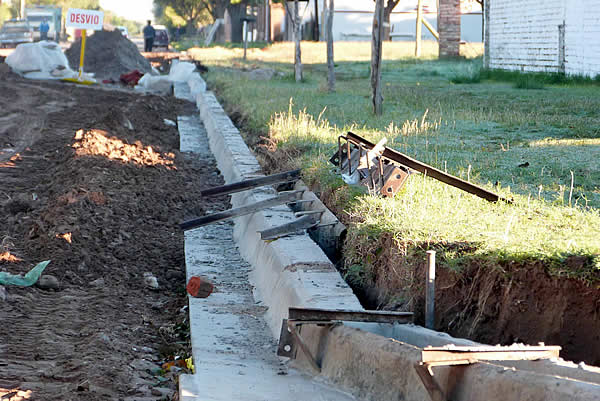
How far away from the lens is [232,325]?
565cm

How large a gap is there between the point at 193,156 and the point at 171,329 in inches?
282

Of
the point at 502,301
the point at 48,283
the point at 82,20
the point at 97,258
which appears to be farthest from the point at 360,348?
the point at 82,20

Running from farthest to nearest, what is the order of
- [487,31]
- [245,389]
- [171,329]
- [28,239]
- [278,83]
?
[487,31] → [278,83] → [28,239] → [171,329] → [245,389]

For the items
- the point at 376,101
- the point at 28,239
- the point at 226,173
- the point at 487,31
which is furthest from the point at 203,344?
the point at 487,31

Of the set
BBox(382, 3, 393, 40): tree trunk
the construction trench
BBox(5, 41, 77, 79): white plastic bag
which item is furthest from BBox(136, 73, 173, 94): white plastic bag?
BBox(382, 3, 393, 40): tree trunk

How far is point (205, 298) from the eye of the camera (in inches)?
240

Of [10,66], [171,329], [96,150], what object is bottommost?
[171,329]

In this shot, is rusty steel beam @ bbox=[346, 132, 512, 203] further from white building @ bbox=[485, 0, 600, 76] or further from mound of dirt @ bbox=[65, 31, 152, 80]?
mound of dirt @ bbox=[65, 31, 152, 80]

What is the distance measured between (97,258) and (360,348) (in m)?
3.19

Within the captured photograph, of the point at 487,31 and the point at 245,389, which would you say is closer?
the point at 245,389

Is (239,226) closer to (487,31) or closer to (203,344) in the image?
(203,344)

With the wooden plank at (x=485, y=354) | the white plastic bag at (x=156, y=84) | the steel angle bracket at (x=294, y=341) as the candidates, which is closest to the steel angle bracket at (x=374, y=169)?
the steel angle bracket at (x=294, y=341)

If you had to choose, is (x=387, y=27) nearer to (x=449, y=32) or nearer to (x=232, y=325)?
(x=449, y=32)

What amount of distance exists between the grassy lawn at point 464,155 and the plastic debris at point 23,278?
232 centimetres
